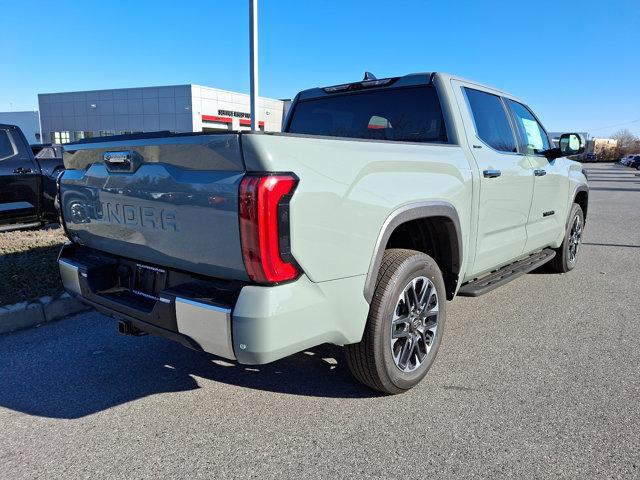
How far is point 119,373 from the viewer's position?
335 centimetres

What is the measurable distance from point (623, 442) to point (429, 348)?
1.16 metres

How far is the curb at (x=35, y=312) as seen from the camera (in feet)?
13.5

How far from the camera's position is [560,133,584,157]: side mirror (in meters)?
5.03

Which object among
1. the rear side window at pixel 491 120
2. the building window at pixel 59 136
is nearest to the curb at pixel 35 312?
the rear side window at pixel 491 120

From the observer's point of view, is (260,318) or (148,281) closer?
(260,318)

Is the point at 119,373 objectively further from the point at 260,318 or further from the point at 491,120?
the point at 491,120

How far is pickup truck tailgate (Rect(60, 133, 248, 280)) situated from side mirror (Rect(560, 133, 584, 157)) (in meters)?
4.09

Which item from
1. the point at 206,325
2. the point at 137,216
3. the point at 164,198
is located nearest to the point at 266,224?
the point at 206,325

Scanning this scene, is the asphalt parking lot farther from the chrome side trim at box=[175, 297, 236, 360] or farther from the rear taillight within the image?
the rear taillight

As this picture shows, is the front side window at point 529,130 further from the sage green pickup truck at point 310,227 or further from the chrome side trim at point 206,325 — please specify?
the chrome side trim at point 206,325

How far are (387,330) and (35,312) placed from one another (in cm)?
322

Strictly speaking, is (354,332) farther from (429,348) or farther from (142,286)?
(142,286)

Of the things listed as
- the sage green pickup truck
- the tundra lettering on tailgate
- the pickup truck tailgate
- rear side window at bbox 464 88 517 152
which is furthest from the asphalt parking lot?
rear side window at bbox 464 88 517 152

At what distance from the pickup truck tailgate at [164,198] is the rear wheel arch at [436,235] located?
1.11 m
